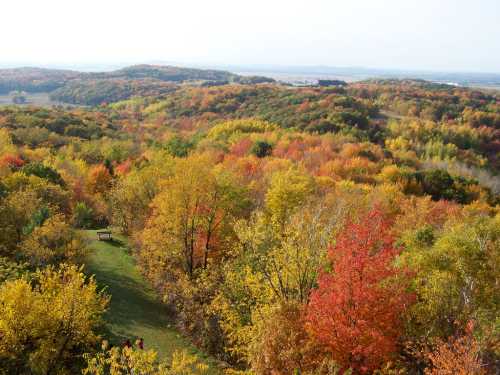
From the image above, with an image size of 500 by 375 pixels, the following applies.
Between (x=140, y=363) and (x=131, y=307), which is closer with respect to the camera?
(x=140, y=363)

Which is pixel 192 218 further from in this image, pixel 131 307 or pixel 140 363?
pixel 140 363

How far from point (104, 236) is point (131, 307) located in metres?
18.7

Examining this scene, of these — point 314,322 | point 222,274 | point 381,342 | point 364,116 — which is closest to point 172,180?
point 222,274

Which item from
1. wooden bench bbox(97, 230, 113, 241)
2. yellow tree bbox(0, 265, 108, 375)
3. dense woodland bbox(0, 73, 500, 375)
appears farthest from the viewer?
wooden bench bbox(97, 230, 113, 241)

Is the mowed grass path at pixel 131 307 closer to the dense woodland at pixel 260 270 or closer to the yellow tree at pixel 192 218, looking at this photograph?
the dense woodland at pixel 260 270

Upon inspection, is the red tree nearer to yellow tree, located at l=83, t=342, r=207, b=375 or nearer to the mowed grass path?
yellow tree, located at l=83, t=342, r=207, b=375

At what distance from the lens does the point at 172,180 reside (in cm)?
3947

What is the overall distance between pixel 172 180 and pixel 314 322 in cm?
2249

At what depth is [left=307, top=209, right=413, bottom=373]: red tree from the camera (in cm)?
2075

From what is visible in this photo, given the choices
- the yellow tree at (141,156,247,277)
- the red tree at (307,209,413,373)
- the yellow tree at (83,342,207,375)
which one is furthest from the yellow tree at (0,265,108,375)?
→ the yellow tree at (141,156,247,277)

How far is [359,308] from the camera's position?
69.9 ft

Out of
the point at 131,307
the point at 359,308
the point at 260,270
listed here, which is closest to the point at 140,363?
the point at 359,308

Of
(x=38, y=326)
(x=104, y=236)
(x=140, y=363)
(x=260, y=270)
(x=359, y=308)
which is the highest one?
(x=359, y=308)

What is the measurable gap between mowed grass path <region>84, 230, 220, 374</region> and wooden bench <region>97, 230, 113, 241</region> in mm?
1561
